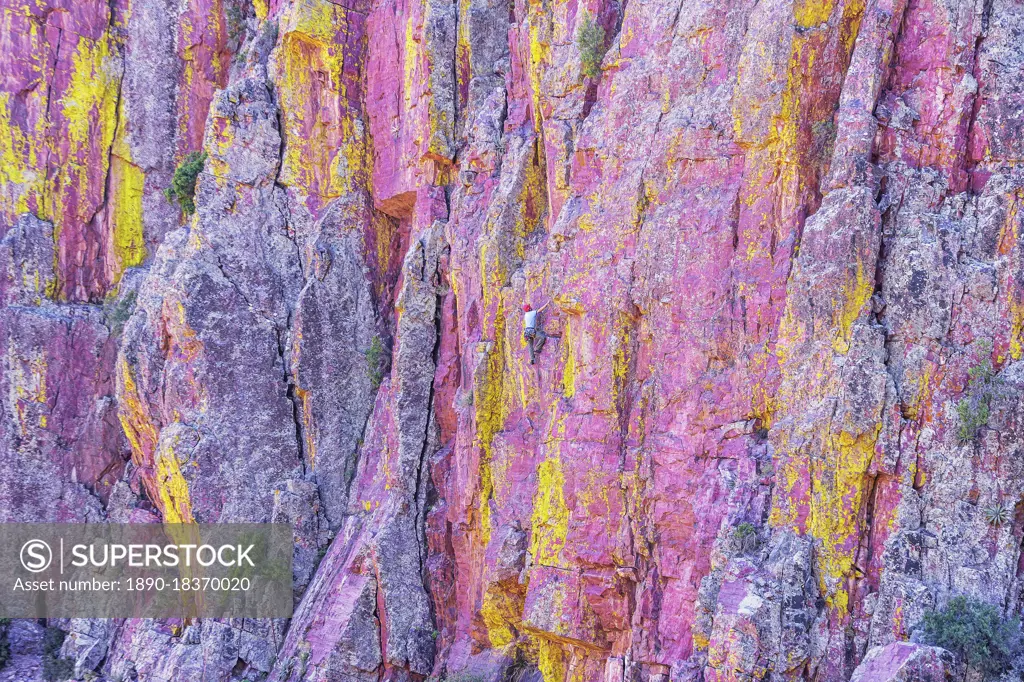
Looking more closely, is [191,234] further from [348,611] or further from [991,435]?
[991,435]

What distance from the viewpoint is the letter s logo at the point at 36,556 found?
89.1 feet

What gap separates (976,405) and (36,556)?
77.8ft

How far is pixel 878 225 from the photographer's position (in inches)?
584

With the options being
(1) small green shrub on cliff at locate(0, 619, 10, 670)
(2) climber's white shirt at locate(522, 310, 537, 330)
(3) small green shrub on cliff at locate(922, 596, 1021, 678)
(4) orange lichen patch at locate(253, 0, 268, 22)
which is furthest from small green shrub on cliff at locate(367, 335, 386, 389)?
(3) small green shrub on cliff at locate(922, 596, 1021, 678)

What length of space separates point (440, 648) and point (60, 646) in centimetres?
1146

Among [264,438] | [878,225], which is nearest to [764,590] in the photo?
[878,225]

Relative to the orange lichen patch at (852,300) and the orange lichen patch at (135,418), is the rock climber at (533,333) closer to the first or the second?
the orange lichen patch at (852,300)

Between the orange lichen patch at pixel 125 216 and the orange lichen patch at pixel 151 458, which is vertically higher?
the orange lichen patch at pixel 125 216

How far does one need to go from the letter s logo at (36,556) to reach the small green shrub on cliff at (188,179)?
32.3 ft

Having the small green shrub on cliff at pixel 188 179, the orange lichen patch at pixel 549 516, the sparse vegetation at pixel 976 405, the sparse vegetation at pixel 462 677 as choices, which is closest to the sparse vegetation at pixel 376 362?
the small green shrub on cliff at pixel 188 179

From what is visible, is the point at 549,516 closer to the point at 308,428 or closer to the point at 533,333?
the point at 533,333

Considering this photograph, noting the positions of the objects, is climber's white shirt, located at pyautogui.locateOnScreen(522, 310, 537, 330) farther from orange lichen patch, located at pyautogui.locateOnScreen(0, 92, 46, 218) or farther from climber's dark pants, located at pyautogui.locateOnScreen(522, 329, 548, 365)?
orange lichen patch, located at pyautogui.locateOnScreen(0, 92, 46, 218)

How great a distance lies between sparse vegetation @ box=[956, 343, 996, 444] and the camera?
1370 cm

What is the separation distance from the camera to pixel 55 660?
25125 mm
